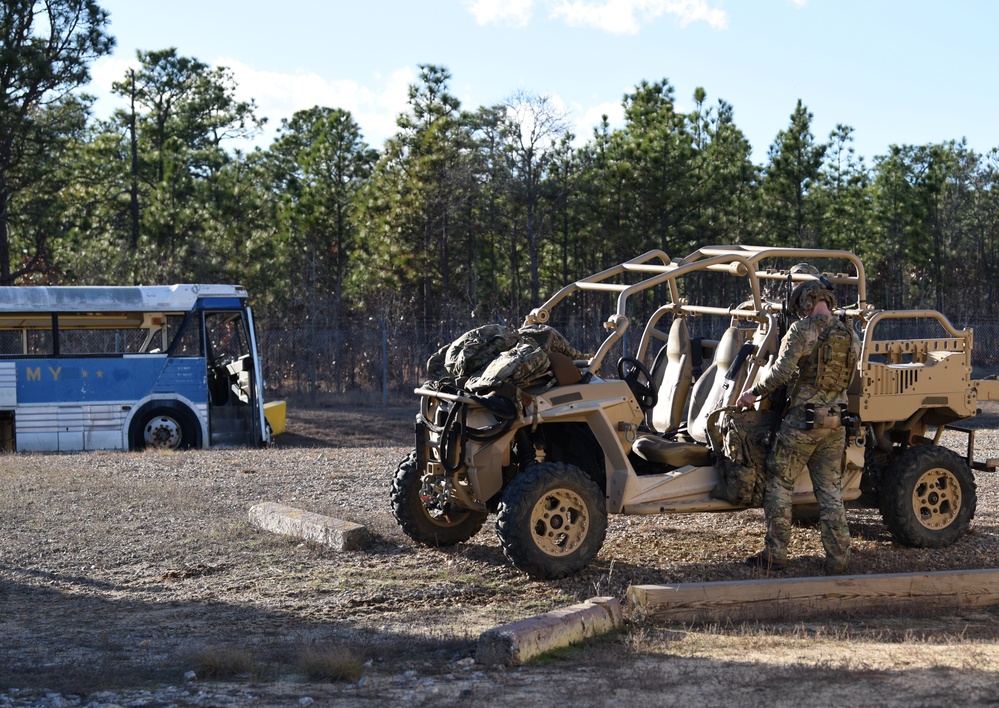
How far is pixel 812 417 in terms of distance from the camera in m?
7.82

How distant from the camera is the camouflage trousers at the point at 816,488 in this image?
26.1 feet

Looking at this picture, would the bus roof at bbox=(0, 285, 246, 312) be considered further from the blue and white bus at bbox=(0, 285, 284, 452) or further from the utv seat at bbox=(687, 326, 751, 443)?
the utv seat at bbox=(687, 326, 751, 443)

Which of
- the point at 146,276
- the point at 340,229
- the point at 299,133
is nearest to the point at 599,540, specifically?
the point at 146,276

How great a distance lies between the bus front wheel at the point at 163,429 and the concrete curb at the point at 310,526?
8.82 m

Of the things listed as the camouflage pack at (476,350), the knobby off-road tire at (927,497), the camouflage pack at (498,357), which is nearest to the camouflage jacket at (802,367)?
the knobby off-road tire at (927,497)

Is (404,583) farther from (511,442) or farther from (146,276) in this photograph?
(146,276)

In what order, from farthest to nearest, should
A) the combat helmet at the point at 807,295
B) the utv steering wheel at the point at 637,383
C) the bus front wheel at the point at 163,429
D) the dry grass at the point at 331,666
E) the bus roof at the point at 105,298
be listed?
the bus front wheel at the point at 163,429, the bus roof at the point at 105,298, the utv steering wheel at the point at 637,383, the combat helmet at the point at 807,295, the dry grass at the point at 331,666

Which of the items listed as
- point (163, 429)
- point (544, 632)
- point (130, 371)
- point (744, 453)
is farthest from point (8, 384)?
point (544, 632)

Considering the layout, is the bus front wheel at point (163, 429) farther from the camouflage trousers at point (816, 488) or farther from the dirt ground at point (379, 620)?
the camouflage trousers at point (816, 488)

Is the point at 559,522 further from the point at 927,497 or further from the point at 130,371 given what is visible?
the point at 130,371

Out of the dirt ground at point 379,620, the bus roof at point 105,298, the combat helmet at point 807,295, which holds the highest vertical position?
the bus roof at point 105,298

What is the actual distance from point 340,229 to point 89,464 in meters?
25.6

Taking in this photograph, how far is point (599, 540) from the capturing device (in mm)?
7703

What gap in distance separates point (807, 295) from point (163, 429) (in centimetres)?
1251
